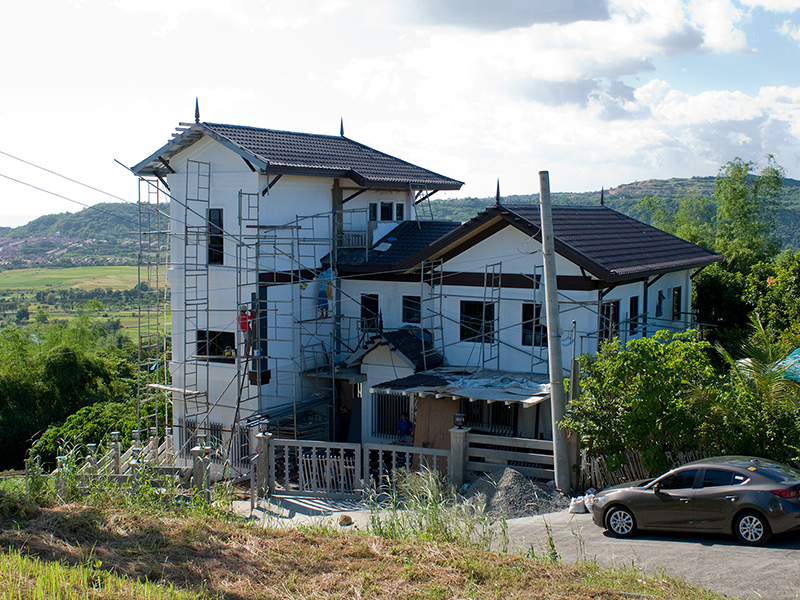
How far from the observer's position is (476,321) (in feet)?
67.8

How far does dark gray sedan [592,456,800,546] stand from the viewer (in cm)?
1065

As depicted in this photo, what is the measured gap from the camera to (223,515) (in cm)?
1079

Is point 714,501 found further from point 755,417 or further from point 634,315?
A: point 634,315

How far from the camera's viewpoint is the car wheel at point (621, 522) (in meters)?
11.9

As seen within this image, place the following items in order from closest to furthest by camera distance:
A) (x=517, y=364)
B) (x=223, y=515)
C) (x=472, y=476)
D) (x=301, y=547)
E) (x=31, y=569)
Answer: (x=31, y=569), (x=301, y=547), (x=223, y=515), (x=472, y=476), (x=517, y=364)

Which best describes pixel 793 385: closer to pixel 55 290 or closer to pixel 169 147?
pixel 169 147

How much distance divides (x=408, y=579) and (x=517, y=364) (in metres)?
12.3

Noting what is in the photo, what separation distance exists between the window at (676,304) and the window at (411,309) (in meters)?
8.97

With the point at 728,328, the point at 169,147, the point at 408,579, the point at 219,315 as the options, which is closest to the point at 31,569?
the point at 408,579

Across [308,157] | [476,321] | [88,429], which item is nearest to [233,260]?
[308,157]

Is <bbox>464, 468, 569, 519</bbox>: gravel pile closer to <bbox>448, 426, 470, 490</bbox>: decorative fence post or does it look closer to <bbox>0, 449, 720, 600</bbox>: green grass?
<bbox>448, 426, 470, 490</bbox>: decorative fence post

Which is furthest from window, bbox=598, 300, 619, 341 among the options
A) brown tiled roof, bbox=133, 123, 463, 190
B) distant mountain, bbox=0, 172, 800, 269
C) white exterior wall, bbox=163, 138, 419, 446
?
distant mountain, bbox=0, 172, 800, 269

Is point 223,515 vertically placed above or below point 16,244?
below

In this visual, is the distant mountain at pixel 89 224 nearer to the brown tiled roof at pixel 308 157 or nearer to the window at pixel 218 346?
the brown tiled roof at pixel 308 157
